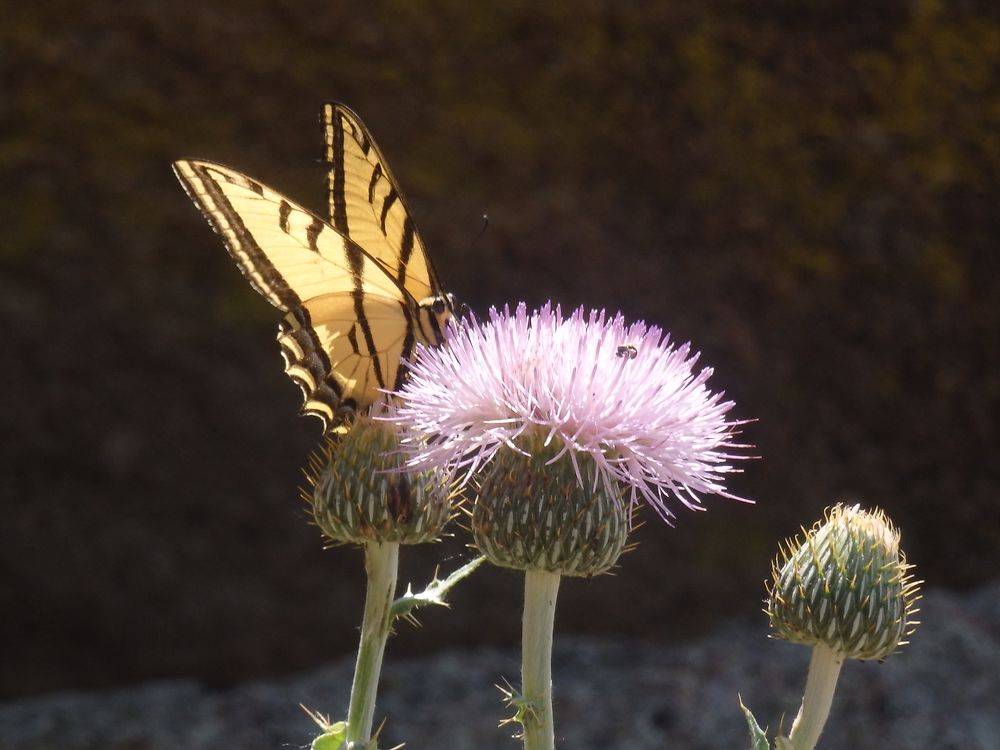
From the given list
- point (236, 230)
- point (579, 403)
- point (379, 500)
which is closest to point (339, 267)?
point (236, 230)

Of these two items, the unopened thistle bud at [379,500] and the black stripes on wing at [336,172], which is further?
the black stripes on wing at [336,172]

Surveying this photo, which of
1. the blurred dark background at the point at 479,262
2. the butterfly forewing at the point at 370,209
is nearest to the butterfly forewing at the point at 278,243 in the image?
the butterfly forewing at the point at 370,209

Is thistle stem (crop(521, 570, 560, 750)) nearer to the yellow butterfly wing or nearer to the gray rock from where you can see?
the yellow butterfly wing

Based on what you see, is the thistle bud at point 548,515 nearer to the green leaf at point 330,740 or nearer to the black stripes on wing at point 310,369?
the green leaf at point 330,740

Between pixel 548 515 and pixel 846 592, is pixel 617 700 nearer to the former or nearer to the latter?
pixel 846 592

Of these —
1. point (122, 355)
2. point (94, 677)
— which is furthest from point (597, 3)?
point (94, 677)

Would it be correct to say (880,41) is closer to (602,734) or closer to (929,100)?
(929,100)

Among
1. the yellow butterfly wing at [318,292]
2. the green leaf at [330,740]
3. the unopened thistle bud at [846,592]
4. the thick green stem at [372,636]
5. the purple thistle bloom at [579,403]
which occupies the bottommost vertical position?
the green leaf at [330,740]
